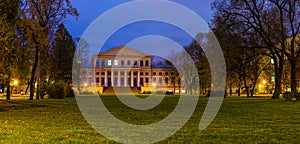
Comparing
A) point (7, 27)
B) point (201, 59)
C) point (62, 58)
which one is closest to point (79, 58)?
point (62, 58)

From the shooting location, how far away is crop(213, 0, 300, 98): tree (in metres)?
37.8

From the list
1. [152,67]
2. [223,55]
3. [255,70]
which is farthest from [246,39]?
[152,67]

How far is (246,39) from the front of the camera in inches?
1647

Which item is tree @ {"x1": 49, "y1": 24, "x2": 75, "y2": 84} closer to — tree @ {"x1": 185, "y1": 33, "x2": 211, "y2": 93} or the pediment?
tree @ {"x1": 185, "y1": 33, "x2": 211, "y2": 93}

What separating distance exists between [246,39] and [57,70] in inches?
1228

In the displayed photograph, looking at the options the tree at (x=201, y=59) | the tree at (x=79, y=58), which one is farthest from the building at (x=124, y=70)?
Result: the tree at (x=201, y=59)

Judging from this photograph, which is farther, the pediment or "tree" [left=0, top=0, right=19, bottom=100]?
the pediment

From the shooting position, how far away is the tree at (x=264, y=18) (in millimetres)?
37781

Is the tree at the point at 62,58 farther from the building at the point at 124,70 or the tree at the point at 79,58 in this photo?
the building at the point at 124,70

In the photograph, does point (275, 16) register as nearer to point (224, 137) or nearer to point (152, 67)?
point (224, 137)

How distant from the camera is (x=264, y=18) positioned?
3856cm

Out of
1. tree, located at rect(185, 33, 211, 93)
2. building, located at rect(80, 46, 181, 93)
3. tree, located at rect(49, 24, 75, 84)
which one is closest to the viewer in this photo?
tree, located at rect(185, 33, 211, 93)

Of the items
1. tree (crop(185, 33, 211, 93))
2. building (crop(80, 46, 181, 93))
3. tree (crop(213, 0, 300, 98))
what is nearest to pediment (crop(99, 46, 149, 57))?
building (crop(80, 46, 181, 93))

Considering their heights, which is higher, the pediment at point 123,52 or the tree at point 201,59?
the pediment at point 123,52
